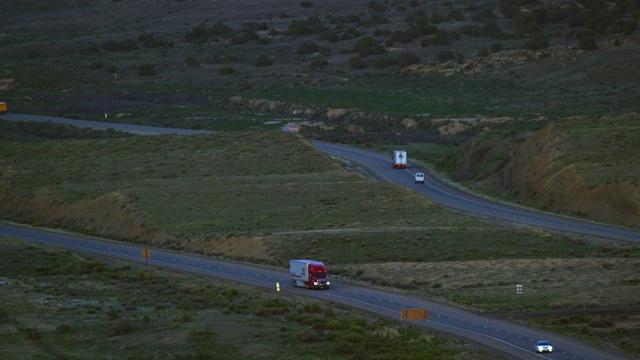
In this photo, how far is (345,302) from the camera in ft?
201

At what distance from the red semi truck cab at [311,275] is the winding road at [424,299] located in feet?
1.83

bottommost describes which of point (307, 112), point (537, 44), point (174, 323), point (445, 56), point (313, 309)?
point (313, 309)

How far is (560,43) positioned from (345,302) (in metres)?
128

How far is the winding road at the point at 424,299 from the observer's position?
51.3 meters

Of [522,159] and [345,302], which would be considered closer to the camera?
[345,302]

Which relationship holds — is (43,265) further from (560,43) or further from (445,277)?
(560,43)

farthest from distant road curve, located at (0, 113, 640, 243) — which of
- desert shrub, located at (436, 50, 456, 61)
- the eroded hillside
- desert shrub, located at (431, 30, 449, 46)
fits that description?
desert shrub, located at (431, 30, 449, 46)

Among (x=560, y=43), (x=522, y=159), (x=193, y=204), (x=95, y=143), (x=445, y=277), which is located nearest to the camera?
(x=445, y=277)

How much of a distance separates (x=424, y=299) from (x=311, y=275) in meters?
6.02

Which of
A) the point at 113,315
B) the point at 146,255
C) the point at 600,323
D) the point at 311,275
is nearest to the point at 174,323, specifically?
the point at 113,315

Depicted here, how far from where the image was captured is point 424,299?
6178 centimetres

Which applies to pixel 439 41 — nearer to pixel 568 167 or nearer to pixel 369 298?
pixel 568 167

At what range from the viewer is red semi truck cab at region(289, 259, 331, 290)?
64875mm

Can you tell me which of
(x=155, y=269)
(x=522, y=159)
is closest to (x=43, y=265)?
(x=155, y=269)
